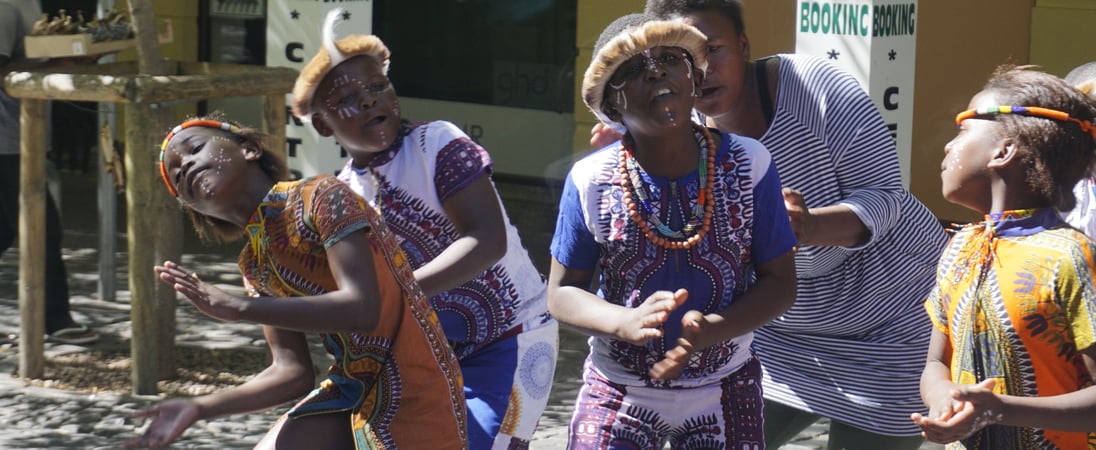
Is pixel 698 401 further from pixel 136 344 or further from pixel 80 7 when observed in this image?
pixel 80 7

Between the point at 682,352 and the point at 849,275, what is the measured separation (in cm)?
100

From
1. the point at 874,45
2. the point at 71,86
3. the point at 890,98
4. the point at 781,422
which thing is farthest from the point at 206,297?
the point at 890,98

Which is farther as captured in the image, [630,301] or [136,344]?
[136,344]

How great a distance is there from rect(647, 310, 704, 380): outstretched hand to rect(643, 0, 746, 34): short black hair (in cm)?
94

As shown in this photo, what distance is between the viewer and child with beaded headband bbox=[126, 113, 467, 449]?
2.98 metres

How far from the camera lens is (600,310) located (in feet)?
10.4

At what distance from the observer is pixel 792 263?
129 inches

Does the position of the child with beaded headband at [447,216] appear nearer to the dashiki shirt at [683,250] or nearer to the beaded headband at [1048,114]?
the dashiki shirt at [683,250]

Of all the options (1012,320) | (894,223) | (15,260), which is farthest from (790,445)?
(15,260)

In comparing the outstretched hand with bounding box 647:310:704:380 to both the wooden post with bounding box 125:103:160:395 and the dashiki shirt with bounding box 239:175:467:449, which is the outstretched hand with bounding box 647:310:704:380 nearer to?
the dashiki shirt with bounding box 239:175:467:449

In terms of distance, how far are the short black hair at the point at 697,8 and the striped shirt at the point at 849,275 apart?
0.18 meters

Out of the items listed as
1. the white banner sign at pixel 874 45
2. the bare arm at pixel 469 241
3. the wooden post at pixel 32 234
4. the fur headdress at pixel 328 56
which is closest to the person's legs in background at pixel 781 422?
the bare arm at pixel 469 241

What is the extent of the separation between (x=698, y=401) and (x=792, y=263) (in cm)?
36

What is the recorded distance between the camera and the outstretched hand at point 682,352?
299cm
